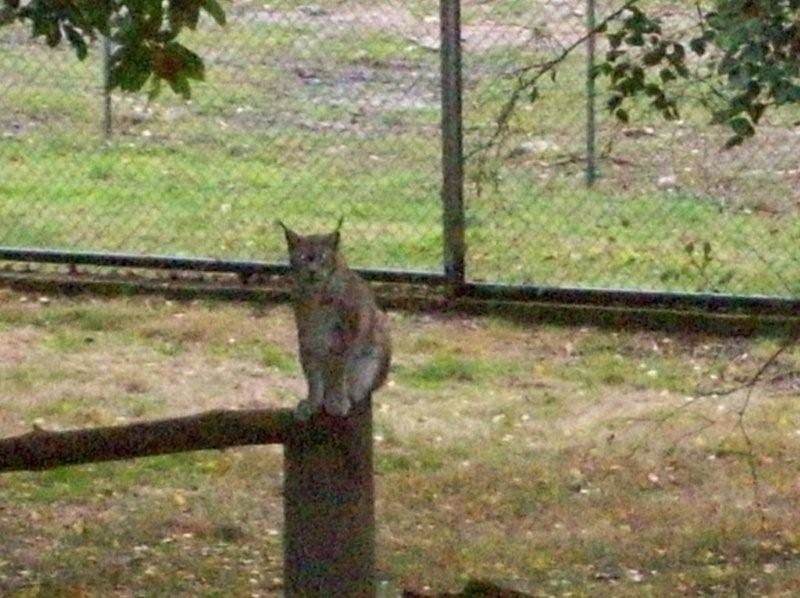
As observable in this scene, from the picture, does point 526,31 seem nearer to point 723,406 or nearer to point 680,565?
point 723,406

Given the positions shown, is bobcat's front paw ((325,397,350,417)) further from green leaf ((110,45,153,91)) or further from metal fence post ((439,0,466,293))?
metal fence post ((439,0,466,293))

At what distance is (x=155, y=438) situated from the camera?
483 cm

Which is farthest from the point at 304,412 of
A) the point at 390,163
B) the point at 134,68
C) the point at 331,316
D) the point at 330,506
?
the point at 390,163

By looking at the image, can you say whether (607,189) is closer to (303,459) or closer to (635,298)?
(635,298)

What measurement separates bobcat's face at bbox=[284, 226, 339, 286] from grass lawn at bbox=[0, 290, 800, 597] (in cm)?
100

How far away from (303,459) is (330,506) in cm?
13

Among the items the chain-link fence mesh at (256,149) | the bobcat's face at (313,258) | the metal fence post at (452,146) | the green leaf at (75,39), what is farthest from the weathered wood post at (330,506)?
the chain-link fence mesh at (256,149)

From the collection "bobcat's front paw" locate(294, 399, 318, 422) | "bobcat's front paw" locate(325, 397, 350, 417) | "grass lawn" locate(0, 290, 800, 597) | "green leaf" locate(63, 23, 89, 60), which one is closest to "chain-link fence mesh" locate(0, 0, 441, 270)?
"grass lawn" locate(0, 290, 800, 597)

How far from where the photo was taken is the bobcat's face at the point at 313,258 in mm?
5641

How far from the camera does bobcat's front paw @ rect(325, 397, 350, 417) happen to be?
4855 mm

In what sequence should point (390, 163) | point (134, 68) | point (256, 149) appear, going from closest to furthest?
point (134, 68)
point (390, 163)
point (256, 149)

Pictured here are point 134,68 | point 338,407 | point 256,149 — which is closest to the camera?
point 338,407

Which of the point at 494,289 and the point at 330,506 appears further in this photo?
the point at 494,289

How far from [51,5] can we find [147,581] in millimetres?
1729
